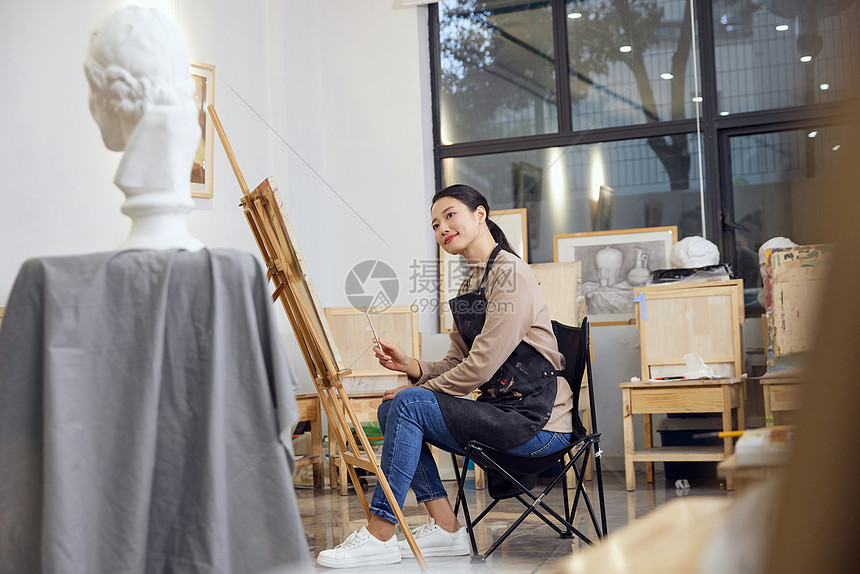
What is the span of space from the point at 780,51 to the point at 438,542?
348cm

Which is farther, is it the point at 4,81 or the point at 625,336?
the point at 625,336

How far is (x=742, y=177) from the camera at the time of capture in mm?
4449

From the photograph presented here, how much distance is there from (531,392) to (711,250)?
83.2 inches

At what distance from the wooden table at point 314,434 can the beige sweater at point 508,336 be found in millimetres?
1816

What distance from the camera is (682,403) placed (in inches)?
141

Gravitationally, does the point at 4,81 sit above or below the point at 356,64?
below

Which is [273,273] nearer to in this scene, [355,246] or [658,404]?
[658,404]

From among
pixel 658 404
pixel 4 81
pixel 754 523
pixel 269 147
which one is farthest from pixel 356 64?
pixel 754 523

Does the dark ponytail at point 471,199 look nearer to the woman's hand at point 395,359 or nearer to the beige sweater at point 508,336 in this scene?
the beige sweater at point 508,336

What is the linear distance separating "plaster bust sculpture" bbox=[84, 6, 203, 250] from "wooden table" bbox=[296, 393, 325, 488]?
2.73 meters

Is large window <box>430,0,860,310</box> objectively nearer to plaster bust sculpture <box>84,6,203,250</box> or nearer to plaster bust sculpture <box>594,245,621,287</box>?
plaster bust sculpture <box>594,245,621,287</box>

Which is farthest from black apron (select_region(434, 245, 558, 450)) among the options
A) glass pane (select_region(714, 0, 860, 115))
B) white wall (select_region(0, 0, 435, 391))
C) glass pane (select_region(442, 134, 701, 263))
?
glass pane (select_region(714, 0, 860, 115))

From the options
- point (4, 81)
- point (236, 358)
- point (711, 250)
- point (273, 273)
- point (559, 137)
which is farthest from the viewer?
point (559, 137)

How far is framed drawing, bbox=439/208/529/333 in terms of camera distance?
4.58m
